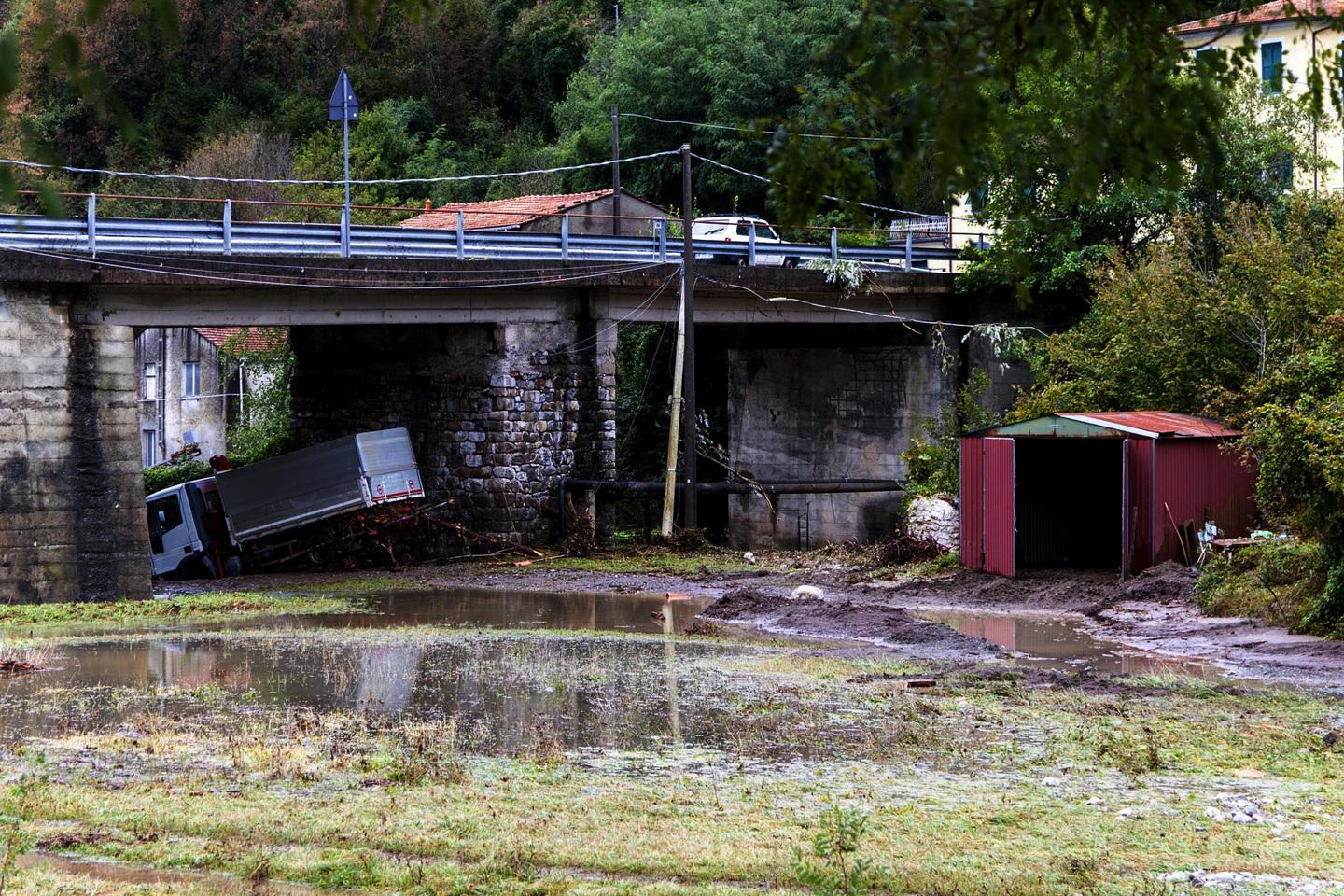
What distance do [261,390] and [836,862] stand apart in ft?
170

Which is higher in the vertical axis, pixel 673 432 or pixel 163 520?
pixel 673 432

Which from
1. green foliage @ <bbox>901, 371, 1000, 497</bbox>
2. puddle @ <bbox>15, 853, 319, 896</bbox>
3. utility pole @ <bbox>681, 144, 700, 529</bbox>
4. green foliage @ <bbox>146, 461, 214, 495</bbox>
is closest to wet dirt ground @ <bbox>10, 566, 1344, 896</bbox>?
puddle @ <bbox>15, 853, 319, 896</bbox>

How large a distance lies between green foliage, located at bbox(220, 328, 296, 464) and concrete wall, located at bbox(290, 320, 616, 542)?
15.0m

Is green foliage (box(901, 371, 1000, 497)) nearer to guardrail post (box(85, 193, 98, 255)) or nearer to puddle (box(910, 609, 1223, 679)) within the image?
puddle (box(910, 609, 1223, 679))

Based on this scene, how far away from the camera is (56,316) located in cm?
2717

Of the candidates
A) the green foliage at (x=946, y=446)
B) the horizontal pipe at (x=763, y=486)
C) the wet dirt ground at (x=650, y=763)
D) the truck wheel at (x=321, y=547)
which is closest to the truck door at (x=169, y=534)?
the truck wheel at (x=321, y=547)

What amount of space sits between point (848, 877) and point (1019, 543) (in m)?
20.9

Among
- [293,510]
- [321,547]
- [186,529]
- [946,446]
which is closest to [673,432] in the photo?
[946,446]

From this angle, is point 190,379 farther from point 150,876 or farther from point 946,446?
point 150,876

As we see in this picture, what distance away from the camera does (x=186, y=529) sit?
33.7m

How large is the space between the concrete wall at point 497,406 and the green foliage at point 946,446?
6.68m

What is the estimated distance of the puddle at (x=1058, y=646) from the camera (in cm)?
1761

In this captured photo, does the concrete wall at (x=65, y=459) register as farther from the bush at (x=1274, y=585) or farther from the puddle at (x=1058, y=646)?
the bush at (x=1274, y=585)

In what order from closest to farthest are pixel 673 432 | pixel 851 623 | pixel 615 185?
pixel 851 623
pixel 673 432
pixel 615 185
